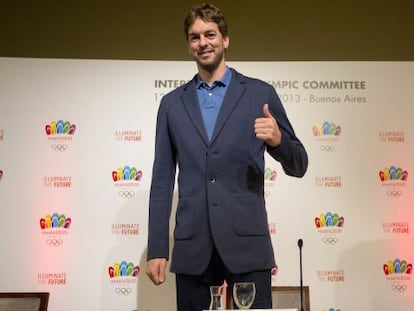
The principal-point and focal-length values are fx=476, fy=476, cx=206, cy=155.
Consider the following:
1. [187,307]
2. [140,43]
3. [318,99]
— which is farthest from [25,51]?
[187,307]

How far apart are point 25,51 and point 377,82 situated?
8.18 feet

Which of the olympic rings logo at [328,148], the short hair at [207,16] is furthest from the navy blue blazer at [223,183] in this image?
the olympic rings logo at [328,148]

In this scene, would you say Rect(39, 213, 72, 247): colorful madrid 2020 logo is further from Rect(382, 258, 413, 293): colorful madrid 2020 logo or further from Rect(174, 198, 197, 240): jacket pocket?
Rect(382, 258, 413, 293): colorful madrid 2020 logo

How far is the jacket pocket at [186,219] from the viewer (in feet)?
4.84

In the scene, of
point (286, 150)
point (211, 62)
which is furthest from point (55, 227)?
point (286, 150)

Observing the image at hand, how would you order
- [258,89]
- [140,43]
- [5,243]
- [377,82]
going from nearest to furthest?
[258,89] → [5,243] → [377,82] → [140,43]

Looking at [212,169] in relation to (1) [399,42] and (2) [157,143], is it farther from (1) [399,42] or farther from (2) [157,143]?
(1) [399,42]

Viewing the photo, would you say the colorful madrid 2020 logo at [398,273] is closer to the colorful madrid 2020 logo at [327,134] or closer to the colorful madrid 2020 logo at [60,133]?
the colorful madrid 2020 logo at [327,134]

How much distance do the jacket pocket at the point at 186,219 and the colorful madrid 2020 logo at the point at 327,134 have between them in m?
1.49

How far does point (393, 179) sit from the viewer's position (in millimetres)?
2764

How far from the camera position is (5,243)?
2684 millimetres

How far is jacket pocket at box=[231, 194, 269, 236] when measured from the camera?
4.76ft

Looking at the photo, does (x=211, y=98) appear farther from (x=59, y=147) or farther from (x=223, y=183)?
(x=59, y=147)

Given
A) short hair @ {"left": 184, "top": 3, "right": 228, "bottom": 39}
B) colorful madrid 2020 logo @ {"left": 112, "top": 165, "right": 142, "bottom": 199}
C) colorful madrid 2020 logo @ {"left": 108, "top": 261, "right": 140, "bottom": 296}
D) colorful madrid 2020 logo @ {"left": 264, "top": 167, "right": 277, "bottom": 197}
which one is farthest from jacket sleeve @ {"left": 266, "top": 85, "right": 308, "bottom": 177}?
colorful madrid 2020 logo @ {"left": 108, "top": 261, "right": 140, "bottom": 296}
